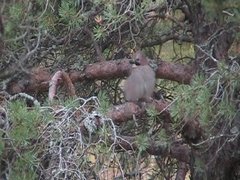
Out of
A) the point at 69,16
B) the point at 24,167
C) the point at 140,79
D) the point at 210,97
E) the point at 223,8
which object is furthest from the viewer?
the point at 140,79

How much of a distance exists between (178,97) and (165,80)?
120 cm

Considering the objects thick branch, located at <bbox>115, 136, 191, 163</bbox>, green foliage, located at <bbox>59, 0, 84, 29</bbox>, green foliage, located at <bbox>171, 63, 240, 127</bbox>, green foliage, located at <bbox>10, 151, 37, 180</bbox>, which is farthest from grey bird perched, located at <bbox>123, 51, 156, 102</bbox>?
green foliage, located at <bbox>10, 151, 37, 180</bbox>

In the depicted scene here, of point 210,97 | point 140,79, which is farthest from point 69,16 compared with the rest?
point 210,97

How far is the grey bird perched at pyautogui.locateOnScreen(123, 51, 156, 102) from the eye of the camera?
407cm

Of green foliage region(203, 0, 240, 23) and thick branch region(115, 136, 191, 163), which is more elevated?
green foliage region(203, 0, 240, 23)

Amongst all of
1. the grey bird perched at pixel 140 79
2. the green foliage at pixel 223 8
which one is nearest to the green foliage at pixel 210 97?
the green foliage at pixel 223 8

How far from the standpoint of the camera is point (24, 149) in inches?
123

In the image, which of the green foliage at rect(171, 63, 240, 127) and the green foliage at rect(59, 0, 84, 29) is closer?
the green foliage at rect(171, 63, 240, 127)

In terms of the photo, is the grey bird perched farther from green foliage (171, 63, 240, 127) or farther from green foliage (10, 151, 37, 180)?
green foliage (10, 151, 37, 180)

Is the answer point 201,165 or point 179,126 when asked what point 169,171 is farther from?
point 179,126

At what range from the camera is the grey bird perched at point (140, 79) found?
4.07 m

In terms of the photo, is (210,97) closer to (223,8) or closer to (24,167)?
(223,8)

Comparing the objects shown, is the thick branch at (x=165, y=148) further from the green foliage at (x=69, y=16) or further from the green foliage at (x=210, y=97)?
the green foliage at (x=69, y=16)

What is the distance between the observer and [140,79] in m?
4.16
